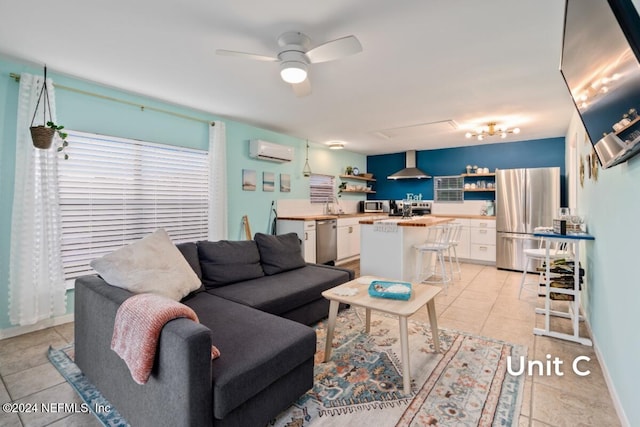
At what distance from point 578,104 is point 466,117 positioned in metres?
2.57

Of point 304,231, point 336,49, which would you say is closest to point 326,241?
point 304,231

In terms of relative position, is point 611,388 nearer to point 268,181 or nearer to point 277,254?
point 277,254

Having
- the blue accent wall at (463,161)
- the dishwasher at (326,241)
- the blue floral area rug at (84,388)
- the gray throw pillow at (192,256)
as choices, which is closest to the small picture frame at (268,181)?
the dishwasher at (326,241)

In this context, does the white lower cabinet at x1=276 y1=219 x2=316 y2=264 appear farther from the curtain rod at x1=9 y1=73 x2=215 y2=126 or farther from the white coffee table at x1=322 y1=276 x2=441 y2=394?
the white coffee table at x1=322 y1=276 x2=441 y2=394

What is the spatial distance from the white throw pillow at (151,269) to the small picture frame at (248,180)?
2406 mm

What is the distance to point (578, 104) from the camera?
186 centimetres

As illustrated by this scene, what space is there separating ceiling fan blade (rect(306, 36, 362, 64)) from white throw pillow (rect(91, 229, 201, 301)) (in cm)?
179

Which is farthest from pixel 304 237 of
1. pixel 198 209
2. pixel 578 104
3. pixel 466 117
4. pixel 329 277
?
pixel 578 104

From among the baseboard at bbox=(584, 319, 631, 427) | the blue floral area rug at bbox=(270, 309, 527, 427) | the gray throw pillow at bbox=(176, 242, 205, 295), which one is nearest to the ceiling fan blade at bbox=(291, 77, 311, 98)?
the gray throw pillow at bbox=(176, 242, 205, 295)

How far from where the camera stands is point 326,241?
555 centimetres

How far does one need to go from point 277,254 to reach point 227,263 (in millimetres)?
583

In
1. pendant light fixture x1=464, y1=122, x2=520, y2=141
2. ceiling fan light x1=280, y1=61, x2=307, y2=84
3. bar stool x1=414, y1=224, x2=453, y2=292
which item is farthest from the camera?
pendant light fixture x1=464, y1=122, x2=520, y2=141

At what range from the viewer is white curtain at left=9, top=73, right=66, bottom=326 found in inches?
106

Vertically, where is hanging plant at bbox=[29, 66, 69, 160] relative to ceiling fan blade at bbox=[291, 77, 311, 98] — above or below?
below
